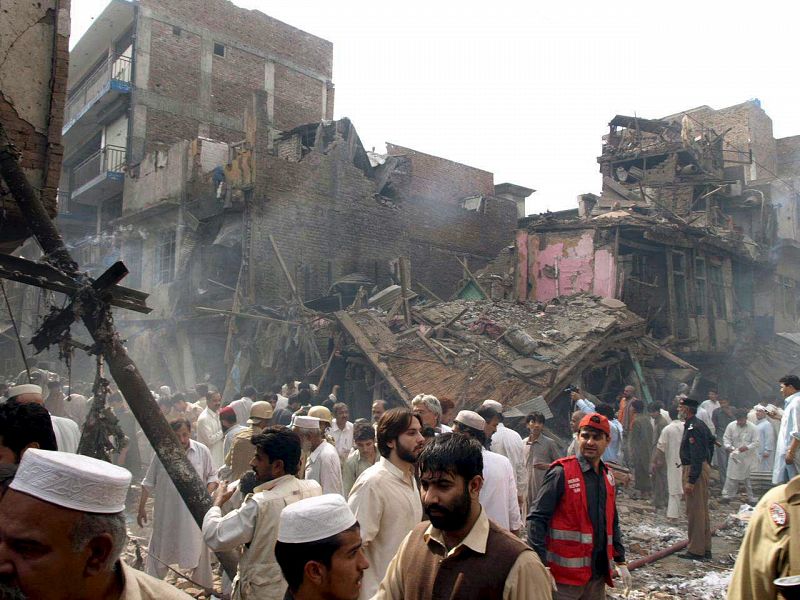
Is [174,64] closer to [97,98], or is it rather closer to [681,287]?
[97,98]

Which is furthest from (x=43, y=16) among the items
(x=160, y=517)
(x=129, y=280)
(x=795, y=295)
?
(x=795, y=295)

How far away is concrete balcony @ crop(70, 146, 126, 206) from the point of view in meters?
22.8

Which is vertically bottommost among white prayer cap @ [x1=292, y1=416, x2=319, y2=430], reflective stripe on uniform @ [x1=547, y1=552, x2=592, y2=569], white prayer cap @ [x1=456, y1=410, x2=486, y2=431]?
reflective stripe on uniform @ [x1=547, y1=552, x2=592, y2=569]

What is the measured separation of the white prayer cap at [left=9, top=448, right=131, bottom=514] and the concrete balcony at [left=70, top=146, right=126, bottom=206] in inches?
918

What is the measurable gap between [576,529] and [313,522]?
2.15 meters

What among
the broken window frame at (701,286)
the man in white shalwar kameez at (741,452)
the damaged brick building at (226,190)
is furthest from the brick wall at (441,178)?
the man in white shalwar kameez at (741,452)

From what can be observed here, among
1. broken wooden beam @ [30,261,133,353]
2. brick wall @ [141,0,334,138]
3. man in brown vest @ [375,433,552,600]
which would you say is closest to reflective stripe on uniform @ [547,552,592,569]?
man in brown vest @ [375,433,552,600]

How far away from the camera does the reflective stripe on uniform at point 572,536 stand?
3.66 m

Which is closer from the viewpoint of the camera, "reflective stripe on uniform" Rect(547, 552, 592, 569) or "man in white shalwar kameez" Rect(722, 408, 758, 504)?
"reflective stripe on uniform" Rect(547, 552, 592, 569)

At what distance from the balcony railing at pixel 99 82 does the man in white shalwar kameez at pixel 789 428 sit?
2145 centimetres

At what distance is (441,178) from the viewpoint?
2583 cm

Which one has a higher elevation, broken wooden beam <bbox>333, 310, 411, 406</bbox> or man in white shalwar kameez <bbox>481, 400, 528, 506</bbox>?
broken wooden beam <bbox>333, 310, 411, 406</bbox>

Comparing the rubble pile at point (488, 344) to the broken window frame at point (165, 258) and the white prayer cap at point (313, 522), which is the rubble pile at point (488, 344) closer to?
the broken window frame at point (165, 258)

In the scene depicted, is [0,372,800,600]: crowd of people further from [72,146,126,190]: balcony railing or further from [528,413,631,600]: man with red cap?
[72,146,126,190]: balcony railing
